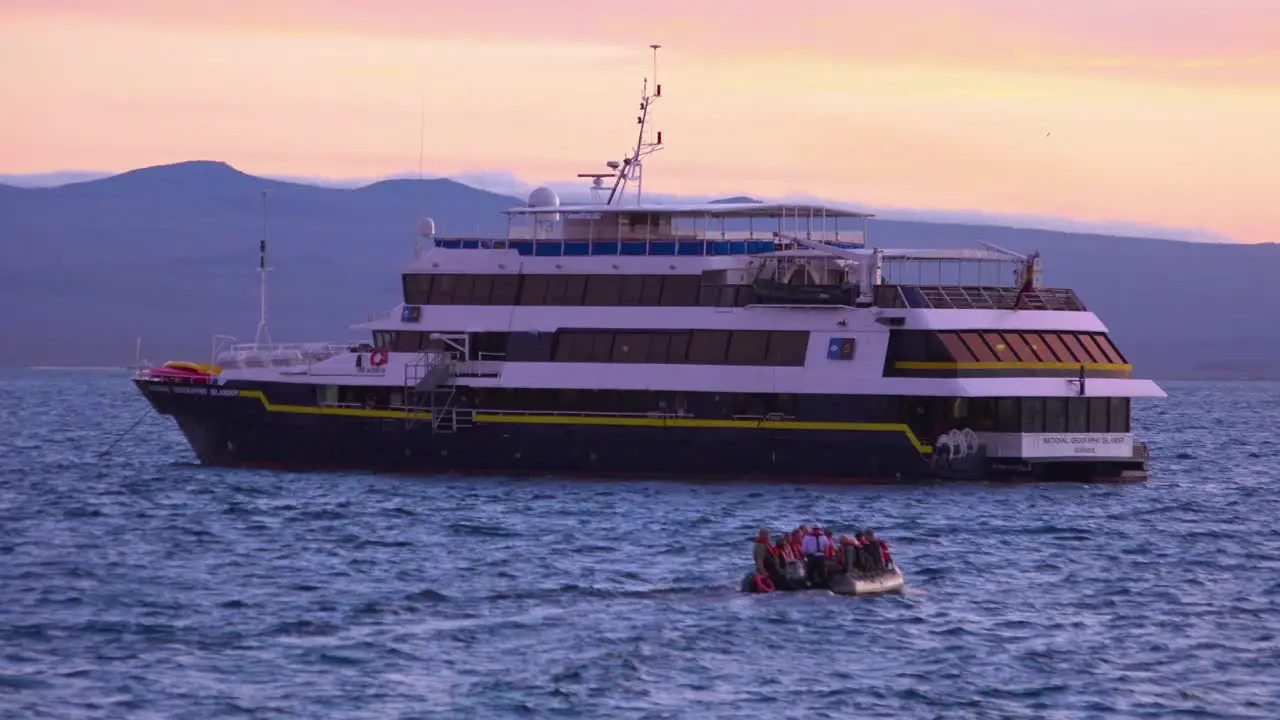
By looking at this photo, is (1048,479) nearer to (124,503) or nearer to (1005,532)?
(1005,532)

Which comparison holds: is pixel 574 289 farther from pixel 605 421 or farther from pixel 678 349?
pixel 605 421

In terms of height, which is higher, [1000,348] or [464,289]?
[464,289]

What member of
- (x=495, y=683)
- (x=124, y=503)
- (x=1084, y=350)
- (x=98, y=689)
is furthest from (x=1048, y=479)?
(x=98, y=689)

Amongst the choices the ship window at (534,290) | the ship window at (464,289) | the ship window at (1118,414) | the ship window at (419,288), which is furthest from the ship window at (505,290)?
the ship window at (1118,414)

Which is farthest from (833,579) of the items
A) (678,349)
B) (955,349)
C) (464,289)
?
(464,289)

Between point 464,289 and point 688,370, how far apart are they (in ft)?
25.8

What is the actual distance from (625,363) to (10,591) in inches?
896

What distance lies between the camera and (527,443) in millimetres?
61438

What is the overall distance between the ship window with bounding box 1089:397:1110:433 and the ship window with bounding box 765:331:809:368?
26.3ft

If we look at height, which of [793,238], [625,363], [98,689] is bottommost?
[98,689]

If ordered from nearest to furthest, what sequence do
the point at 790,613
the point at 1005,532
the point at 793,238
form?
the point at 790,613 < the point at 1005,532 < the point at 793,238

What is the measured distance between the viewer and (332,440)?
63469mm

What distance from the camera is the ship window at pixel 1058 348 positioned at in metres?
59.7

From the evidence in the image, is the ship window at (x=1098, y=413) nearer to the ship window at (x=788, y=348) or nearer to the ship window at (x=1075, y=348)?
the ship window at (x=1075, y=348)
